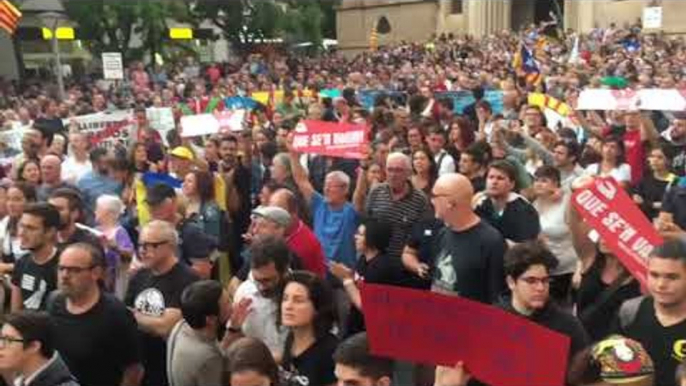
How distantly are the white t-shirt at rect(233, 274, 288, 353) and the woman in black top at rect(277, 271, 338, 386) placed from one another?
0.13 meters

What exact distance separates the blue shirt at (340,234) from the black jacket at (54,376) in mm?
2869

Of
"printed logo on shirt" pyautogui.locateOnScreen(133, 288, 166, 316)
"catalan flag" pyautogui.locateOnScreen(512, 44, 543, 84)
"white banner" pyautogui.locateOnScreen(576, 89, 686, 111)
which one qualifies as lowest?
"printed logo on shirt" pyautogui.locateOnScreen(133, 288, 166, 316)

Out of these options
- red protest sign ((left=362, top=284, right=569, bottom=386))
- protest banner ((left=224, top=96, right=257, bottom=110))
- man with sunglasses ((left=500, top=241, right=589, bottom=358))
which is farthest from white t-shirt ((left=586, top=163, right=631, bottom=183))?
protest banner ((left=224, top=96, right=257, bottom=110))

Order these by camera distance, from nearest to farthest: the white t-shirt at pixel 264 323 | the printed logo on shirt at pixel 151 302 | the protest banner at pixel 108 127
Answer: the white t-shirt at pixel 264 323 → the printed logo on shirt at pixel 151 302 → the protest banner at pixel 108 127

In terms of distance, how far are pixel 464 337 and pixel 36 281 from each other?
304 centimetres

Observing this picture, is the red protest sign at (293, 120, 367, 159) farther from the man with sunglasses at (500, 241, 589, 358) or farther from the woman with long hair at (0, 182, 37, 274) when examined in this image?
the man with sunglasses at (500, 241, 589, 358)

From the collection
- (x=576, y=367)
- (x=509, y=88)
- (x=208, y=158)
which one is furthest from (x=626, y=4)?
(x=576, y=367)

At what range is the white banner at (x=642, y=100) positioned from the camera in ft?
32.6

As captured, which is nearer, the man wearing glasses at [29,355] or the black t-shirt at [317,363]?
the man wearing glasses at [29,355]

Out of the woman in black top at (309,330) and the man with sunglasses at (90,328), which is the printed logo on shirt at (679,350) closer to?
the woman in black top at (309,330)

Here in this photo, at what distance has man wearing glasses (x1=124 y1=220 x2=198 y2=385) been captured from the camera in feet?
15.6

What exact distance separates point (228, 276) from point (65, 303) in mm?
2869

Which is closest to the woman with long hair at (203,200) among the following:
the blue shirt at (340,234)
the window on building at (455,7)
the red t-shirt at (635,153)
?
the blue shirt at (340,234)

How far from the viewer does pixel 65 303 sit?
4.61m
